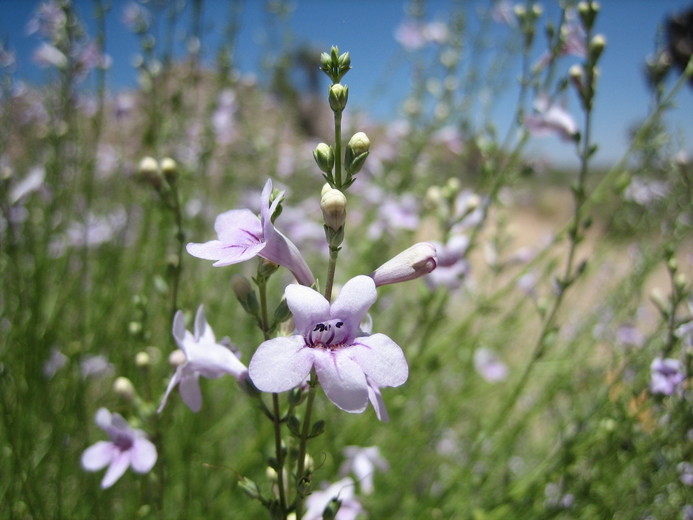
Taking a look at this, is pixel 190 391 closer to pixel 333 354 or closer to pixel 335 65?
pixel 333 354

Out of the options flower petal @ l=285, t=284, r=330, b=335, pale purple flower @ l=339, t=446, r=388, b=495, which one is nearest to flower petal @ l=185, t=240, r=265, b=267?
flower petal @ l=285, t=284, r=330, b=335

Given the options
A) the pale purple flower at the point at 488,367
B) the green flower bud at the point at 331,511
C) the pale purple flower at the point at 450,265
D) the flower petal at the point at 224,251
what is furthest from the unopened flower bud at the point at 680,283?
the pale purple flower at the point at 488,367

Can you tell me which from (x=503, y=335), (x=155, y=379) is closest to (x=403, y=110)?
(x=503, y=335)

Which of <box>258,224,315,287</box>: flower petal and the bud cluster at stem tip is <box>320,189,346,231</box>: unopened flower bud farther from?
the bud cluster at stem tip

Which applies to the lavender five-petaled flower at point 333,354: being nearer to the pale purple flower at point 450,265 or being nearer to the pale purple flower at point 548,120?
the pale purple flower at point 450,265

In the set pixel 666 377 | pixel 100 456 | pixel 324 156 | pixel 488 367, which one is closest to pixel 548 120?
pixel 666 377

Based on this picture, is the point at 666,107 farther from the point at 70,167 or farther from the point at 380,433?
the point at 70,167
